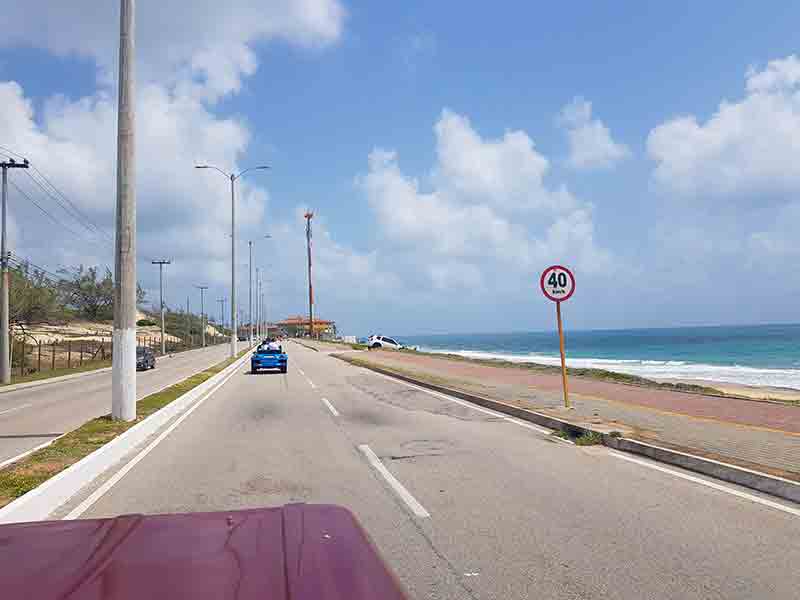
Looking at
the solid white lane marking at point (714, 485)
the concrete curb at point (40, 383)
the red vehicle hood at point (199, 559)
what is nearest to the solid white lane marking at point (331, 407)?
the solid white lane marking at point (714, 485)

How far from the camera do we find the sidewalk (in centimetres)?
888

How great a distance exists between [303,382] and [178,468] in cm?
1633

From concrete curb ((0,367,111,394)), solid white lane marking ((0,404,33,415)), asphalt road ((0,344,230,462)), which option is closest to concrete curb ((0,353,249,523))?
asphalt road ((0,344,230,462))

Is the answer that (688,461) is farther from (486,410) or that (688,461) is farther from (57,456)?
(57,456)

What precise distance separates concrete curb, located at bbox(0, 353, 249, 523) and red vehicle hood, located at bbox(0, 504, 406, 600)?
13.2 ft

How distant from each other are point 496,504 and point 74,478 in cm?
514

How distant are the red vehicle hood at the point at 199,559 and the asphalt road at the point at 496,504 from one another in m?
1.91

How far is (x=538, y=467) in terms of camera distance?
8.81 metres

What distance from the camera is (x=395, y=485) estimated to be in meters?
7.83

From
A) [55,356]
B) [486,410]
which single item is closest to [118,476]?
[486,410]

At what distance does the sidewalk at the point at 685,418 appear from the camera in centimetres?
888

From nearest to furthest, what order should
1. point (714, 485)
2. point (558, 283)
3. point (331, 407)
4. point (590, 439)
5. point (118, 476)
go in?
point (714, 485) → point (118, 476) → point (590, 439) → point (558, 283) → point (331, 407)

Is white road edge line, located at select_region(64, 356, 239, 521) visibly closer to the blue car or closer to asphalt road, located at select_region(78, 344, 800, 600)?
asphalt road, located at select_region(78, 344, 800, 600)

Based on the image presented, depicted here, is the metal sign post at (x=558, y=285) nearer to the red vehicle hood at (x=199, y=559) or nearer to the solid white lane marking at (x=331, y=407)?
the solid white lane marking at (x=331, y=407)
